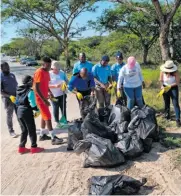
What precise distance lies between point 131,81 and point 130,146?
182cm

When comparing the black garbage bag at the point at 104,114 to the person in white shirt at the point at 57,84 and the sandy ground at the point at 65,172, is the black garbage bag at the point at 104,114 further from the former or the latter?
the sandy ground at the point at 65,172

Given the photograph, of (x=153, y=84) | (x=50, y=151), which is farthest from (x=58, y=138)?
(x=153, y=84)

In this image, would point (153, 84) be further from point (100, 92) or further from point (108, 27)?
point (108, 27)

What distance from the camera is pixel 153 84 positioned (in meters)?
11.0

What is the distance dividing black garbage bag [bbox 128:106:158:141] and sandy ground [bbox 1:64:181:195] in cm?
25

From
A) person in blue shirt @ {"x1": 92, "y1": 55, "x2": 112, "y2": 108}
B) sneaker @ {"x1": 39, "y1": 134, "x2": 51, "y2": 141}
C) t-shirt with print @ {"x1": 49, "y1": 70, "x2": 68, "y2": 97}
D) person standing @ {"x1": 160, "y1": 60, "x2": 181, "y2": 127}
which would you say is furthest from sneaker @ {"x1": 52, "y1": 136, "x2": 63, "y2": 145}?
person standing @ {"x1": 160, "y1": 60, "x2": 181, "y2": 127}

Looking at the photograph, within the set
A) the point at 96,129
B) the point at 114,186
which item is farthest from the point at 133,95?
the point at 114,186

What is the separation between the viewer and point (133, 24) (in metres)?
28.3

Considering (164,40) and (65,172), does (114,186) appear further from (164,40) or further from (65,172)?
(164,40)

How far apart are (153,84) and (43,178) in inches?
300

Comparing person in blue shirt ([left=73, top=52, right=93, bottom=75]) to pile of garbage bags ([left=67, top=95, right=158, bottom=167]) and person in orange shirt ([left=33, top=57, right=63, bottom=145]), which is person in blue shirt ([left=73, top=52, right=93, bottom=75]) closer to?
pile of garbage bags ([left=67, top=95, right=158, bottom=167])

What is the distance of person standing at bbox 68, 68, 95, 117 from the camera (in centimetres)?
607

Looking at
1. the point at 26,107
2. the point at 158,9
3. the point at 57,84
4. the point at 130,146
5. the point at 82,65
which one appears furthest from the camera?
the point at 158,9

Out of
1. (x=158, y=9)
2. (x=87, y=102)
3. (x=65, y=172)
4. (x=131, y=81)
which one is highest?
(x=158, y=9)
